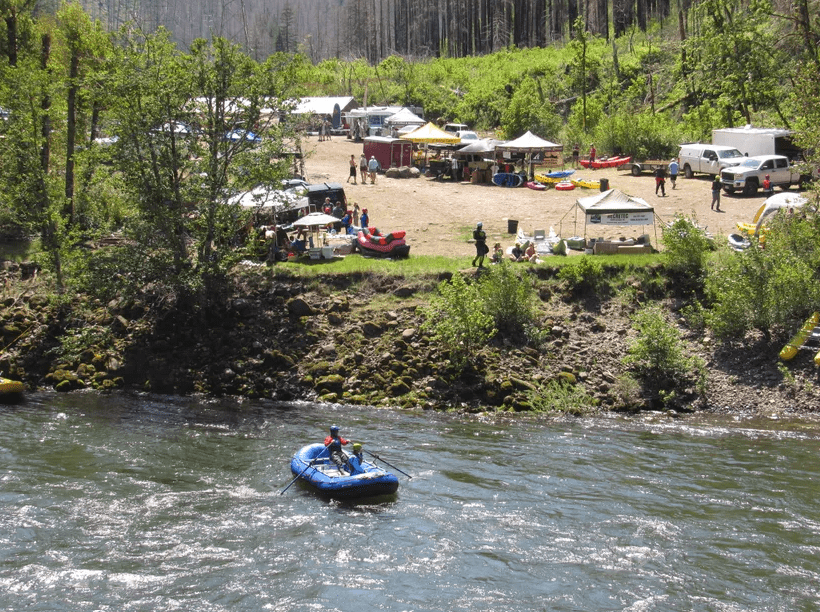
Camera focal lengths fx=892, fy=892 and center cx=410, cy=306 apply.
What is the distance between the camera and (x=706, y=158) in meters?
39.8

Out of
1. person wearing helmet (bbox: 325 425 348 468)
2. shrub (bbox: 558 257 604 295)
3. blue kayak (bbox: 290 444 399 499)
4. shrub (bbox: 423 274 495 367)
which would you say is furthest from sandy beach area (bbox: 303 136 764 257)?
blue kayak (bbox: 290 444 399 499)

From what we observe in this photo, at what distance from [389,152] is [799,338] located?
25.9 metres

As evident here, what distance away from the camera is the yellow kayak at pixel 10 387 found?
922 inches

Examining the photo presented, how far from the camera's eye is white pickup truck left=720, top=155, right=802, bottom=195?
35469mm

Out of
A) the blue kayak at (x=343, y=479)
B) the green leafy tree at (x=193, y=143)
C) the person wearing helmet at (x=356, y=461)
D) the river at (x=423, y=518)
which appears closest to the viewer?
the river at (x=423, y=518)

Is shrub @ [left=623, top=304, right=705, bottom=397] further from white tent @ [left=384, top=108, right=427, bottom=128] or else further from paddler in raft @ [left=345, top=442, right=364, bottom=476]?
white tent @ [left=384, top=108, right=427, bottom=128]

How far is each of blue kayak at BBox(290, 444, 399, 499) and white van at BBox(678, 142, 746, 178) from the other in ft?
88.4

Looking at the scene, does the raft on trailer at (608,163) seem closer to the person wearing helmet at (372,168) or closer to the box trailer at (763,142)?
the box trailer at (763,142)

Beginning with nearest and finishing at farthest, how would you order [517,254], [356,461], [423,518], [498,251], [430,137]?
[423,518], [356,461], [498,251], [517,254], [430,137]

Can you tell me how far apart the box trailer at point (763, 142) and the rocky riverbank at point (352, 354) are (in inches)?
637

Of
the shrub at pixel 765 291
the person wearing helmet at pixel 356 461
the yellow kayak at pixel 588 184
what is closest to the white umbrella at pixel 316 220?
the shrub at pixel 765 291

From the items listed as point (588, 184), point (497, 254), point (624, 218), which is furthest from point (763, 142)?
point (497, 254)

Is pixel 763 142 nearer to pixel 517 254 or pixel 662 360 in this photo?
pixel 517 254

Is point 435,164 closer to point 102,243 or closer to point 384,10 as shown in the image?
point 102,243
